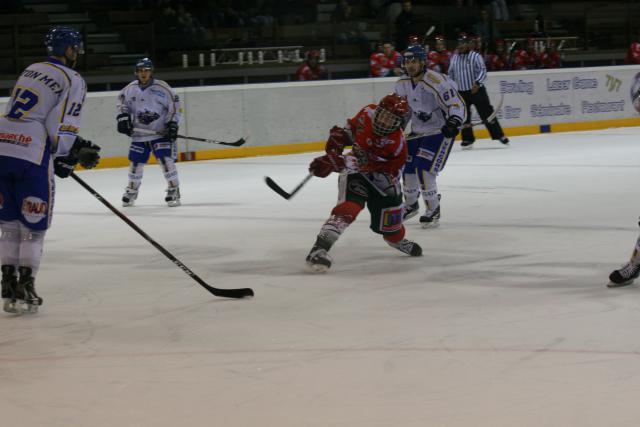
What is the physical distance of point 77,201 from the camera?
9586mm

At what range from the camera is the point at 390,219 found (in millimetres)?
6340

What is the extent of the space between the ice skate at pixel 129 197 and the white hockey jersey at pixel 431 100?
2.65m

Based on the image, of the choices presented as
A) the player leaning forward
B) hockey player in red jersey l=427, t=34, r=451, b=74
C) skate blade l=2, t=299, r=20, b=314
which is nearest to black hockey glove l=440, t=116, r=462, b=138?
the player leaning forward

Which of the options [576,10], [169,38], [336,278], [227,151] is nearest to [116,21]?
[169,38]

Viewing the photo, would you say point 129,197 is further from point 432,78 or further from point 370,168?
point 370,168

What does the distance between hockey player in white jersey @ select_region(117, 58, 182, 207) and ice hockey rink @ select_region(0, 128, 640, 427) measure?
0.48m

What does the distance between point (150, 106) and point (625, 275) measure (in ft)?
16.5

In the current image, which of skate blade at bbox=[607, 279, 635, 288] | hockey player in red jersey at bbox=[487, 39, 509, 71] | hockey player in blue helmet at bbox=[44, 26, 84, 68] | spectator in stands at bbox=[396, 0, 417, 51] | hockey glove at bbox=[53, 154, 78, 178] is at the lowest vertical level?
hockey player in red jersey at bbox=[487, 39, 509, 71]

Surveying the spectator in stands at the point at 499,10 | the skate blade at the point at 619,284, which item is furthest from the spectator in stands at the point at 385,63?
the skate blade at the point at 619,284

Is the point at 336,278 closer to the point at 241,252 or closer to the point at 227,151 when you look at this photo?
the point at 241,252

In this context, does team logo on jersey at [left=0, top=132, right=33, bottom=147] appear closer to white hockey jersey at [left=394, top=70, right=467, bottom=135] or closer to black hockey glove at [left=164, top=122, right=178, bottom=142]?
white hockey jersey at [left=394, top=70, right=467, bottom=135]

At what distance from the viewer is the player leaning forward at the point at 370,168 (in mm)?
6141

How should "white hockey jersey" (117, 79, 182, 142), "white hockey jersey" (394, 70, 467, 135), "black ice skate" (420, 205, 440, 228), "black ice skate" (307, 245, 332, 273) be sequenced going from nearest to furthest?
"black ice skate" (307, 245, 332, 273) < "white hockey jersey" (394, 70, 467, 135) < "black ice skate" (420, 205, 440, 228) < "white hockey jersey" (117, 79, 182, 142)

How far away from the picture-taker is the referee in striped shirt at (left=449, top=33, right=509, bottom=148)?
13.5 meters
